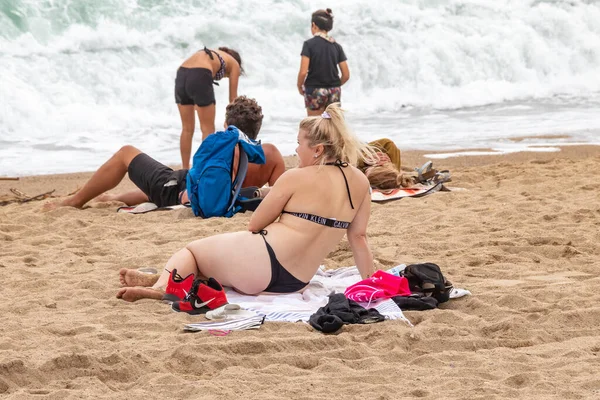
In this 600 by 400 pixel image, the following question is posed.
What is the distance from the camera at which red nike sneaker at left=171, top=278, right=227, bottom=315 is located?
4.07m

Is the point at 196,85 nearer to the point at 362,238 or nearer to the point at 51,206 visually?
the point at 51,206

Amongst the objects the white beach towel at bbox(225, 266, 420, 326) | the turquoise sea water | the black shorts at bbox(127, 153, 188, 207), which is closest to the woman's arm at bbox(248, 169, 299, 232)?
the white beach towel at bbox(225, 266, 420, 326)

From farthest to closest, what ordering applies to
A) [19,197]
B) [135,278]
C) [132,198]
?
[19,197]
[132,198]
[135,278]

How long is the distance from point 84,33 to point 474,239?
469 inches

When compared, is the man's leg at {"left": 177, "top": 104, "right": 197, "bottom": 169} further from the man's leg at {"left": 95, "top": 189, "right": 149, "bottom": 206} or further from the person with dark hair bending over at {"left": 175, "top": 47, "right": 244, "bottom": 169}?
the man's leg at {"left": 95, "top": 189, "right": 149, "bottom": 206}

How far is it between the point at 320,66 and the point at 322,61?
2.2 inches

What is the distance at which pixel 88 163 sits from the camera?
33.7ft

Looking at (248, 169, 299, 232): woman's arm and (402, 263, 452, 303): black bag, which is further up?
(248, 169, 299, 232): woman's arm

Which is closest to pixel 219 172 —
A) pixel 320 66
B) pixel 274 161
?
pixel 274 161

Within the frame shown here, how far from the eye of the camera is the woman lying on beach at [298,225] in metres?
4.21

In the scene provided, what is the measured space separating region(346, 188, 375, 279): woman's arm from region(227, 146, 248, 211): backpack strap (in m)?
2.00

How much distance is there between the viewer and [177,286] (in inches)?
169

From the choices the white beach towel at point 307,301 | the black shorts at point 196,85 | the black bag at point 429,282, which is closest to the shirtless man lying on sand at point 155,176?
the black shorts at point 196,85

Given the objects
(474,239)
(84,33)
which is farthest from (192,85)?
(84,33)
